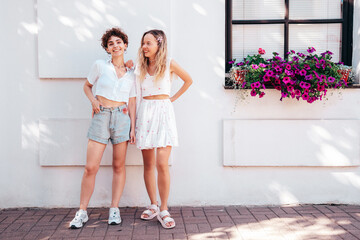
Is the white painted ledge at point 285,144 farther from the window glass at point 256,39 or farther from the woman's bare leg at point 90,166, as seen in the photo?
the woman's bare leg at point 90,166

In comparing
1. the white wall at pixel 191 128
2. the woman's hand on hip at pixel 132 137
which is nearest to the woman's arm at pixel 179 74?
the white wall at pixel 191 128

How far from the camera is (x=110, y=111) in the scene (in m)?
3.77

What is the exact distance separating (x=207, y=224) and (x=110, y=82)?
5.66ft

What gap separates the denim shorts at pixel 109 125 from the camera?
375cm

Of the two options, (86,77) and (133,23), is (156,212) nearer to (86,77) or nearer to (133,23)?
(86,77)

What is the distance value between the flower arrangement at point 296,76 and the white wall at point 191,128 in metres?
0.22

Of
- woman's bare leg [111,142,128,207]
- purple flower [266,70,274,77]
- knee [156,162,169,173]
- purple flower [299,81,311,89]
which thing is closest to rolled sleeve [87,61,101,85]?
woman's bare leg [111,142,128,207]

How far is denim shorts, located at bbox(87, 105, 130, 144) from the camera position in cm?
375

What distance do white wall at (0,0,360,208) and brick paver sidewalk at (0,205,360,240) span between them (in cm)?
17

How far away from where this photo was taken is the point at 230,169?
4387 millimetres

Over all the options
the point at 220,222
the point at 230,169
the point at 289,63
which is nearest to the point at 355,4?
the point at 289,63

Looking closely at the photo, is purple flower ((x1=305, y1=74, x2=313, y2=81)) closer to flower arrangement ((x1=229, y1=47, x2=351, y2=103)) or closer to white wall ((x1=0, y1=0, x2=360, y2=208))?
flower arrangement ((x1=229, y1=47, x2=351, y2=103))

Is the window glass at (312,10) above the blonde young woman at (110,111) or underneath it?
above

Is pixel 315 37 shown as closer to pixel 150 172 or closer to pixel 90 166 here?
pixel 150 172
